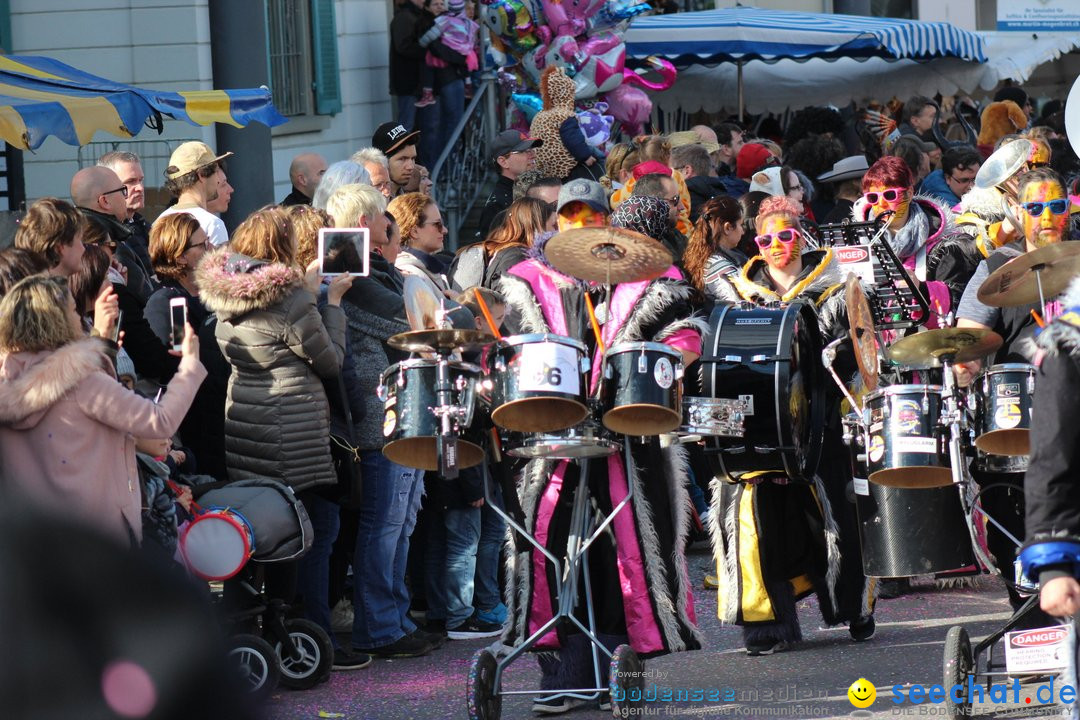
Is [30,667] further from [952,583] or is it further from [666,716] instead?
[952,583]

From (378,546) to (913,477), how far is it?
2.35 m

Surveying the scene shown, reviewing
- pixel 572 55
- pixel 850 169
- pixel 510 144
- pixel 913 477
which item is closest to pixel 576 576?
pixel 913 477

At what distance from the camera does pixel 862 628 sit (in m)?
7.34

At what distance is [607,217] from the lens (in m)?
6.40

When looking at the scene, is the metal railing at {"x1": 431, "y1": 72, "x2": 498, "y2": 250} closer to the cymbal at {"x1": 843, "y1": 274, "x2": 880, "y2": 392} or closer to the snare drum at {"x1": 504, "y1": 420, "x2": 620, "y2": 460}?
the cymbal at {"x1": 843, "y1": 274, "x2": 880, "y2": 392}

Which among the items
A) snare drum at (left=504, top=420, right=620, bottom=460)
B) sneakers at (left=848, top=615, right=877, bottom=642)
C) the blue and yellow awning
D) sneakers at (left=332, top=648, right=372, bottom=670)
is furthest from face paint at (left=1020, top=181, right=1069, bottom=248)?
the blue and yellow awning

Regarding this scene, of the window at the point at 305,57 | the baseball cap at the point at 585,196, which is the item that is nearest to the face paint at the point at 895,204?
the baseball cap at the point at 585,196

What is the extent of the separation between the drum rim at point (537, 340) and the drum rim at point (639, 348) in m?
0.12

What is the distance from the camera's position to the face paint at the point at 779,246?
7297mm

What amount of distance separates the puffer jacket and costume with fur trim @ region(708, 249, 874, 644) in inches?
65.2

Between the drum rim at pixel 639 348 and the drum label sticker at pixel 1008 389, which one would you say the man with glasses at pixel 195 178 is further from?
the drum label sticker at pixel 1008 389

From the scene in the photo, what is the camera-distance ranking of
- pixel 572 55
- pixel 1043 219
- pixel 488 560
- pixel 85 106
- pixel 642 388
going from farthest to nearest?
pixel 572 55 → pixel 85 106 → pixel 488 560 → pixel 1043 219 → pixel 642 388

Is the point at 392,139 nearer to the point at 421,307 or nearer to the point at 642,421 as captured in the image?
the point at 421,307

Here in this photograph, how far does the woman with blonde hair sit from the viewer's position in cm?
552
